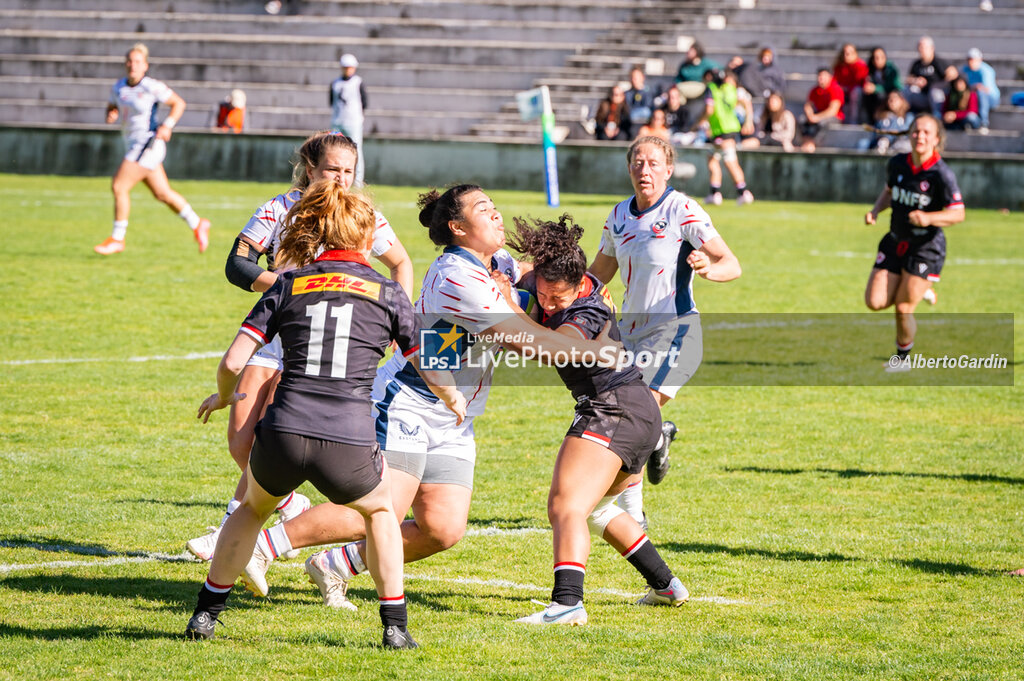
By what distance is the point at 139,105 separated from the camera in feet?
53.1

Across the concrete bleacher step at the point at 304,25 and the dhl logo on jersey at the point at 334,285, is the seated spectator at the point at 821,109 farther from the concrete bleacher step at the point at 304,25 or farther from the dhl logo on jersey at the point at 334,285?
the dhl logo on jersey at the point at 334,285

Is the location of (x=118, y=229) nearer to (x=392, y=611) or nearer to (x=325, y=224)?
(x=325, y=224)

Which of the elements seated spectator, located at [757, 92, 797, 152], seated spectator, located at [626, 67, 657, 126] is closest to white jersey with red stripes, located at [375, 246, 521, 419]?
seated spectator, located at [757, 92, 797, 152]

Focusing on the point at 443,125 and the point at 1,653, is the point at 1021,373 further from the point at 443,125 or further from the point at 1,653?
the point at 443,125

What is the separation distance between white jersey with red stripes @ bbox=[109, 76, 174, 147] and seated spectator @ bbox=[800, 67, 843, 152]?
51.4 feet

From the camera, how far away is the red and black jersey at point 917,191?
11.3 metres

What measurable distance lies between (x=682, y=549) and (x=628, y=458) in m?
1.23

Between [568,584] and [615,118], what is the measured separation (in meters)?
24.2

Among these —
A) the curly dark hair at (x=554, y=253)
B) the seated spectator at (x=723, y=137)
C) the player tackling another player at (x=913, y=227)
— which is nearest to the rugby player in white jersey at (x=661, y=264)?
the curly dark hair at (x=554, y=253)

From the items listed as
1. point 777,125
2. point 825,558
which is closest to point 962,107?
point 777,125

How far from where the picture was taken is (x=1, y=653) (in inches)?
179

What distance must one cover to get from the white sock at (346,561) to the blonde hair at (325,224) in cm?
130

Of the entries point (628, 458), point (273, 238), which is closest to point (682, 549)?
point (628, 458)

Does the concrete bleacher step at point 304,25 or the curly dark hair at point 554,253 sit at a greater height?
the concrete bleacher step at point 304,25
